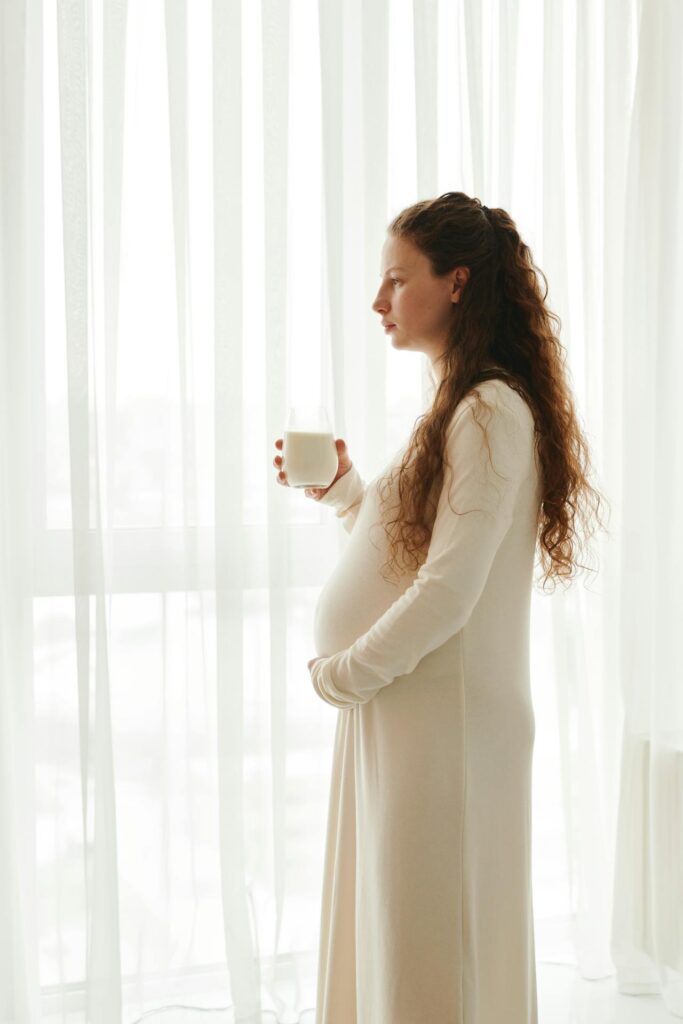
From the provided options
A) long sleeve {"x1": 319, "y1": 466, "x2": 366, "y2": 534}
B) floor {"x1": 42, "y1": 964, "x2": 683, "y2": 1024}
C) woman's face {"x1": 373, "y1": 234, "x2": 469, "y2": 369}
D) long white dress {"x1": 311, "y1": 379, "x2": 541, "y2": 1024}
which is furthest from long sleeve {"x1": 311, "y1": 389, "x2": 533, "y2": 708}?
floor {"x1": 42, "y1": 964, "x2": 683, "y2": 1024}

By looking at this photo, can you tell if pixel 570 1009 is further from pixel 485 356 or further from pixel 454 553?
pixel 485 356

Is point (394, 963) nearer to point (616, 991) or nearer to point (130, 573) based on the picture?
point (130, 573)

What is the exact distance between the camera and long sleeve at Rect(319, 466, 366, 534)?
1669mm

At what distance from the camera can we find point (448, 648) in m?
1.36

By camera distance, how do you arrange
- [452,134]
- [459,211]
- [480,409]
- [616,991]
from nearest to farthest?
[480,409] < [459,211] < [452,134] < [616,991]

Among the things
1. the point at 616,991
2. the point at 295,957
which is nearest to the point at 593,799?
the point at 616,991

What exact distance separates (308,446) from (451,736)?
480mm

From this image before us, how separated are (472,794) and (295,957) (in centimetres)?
79

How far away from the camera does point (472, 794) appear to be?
4.48ft

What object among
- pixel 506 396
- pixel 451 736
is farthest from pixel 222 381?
pixel 451 736

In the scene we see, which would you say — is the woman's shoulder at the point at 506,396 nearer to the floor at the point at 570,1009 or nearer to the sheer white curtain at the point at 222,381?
the sheer white curtain at the point at 222,381

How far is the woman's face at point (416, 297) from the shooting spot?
1.45 m

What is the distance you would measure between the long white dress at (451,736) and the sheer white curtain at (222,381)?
0.49m

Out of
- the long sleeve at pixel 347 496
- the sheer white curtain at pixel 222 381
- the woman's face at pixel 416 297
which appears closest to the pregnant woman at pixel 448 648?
the woman's face at pixel 416 297
